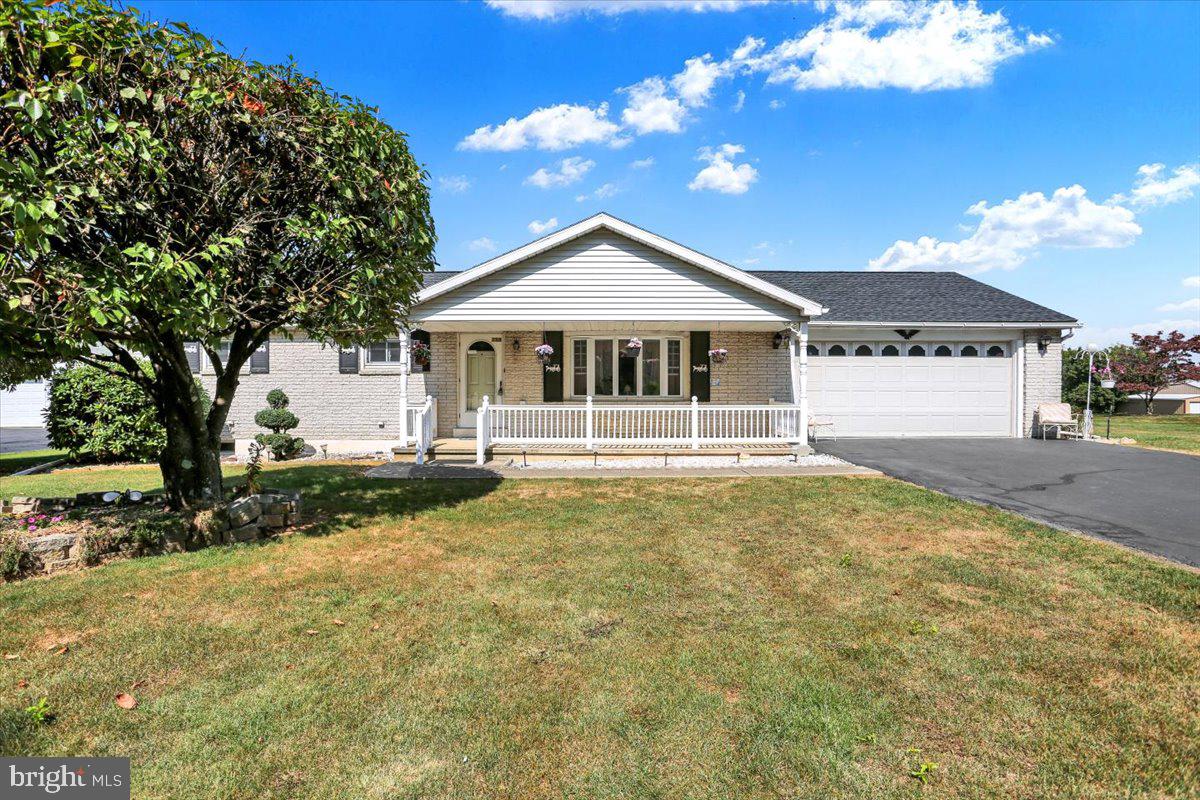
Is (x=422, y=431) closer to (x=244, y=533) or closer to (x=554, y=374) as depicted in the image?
(x=554, y=374)

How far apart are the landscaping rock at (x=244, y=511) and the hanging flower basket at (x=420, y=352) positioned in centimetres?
698

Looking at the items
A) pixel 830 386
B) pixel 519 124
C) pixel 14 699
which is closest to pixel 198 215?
pixel 14 699

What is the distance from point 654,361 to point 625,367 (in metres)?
0.76

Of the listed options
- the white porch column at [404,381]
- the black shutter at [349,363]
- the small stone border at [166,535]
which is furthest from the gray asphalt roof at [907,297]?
the small stone border at [166,535]

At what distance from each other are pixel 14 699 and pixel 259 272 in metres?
4.28

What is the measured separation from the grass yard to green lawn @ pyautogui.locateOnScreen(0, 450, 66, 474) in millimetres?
10647

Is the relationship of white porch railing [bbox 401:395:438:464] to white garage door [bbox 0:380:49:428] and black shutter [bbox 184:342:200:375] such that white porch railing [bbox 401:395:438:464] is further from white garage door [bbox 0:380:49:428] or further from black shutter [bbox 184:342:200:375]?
white garage door [bbox 0:380:49:428]

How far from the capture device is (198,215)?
17.9 feet

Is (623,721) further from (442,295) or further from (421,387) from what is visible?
(421,387)

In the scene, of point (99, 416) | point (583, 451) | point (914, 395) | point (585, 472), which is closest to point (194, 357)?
point (99, 416)

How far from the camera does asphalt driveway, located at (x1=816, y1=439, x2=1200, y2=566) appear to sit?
6527 millimetres

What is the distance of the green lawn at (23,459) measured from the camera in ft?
39.2

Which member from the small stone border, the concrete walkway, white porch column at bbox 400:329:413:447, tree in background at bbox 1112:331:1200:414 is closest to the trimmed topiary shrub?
white porch column at bbox 400:329:413:447

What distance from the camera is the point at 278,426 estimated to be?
13352mm
